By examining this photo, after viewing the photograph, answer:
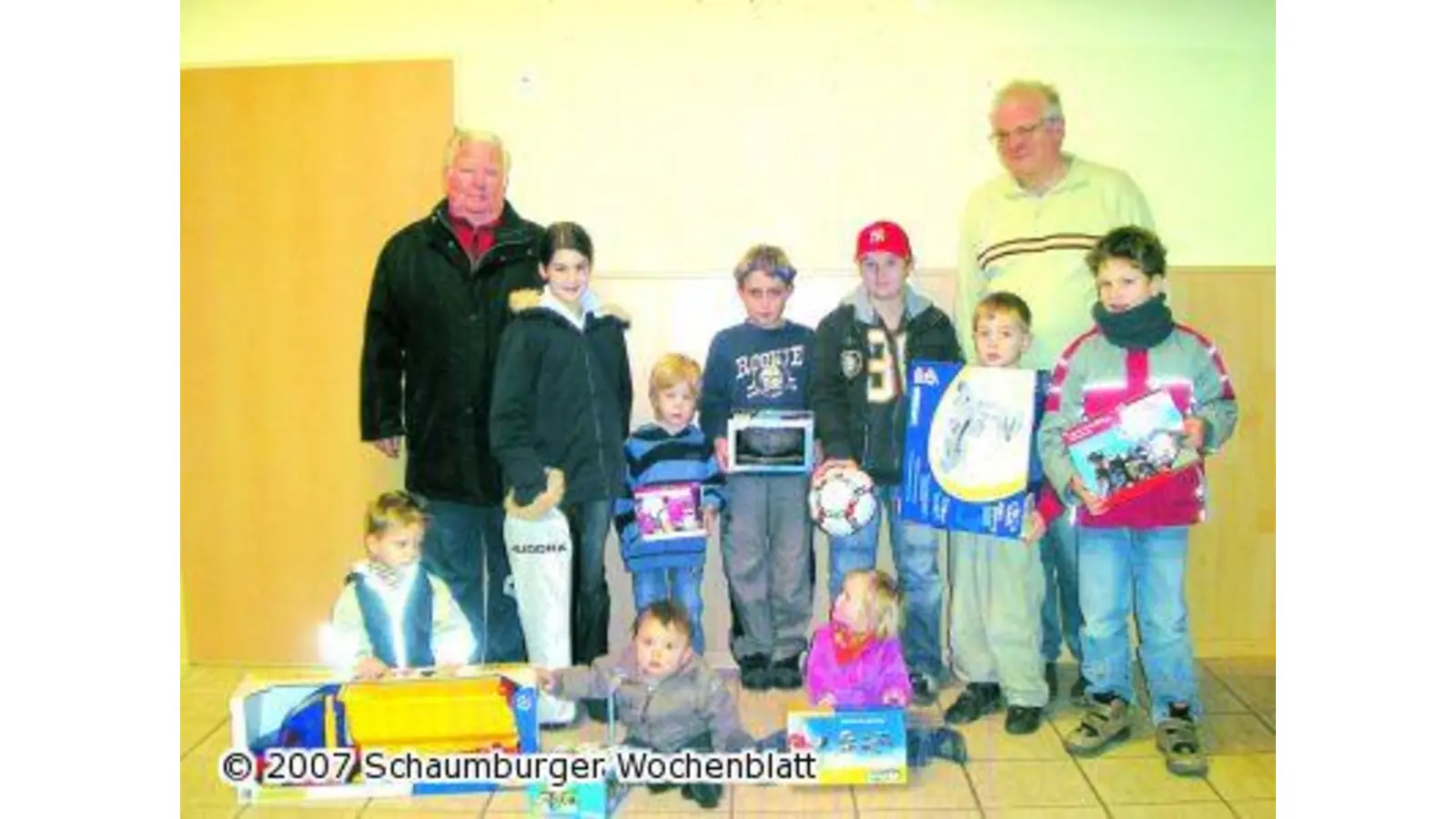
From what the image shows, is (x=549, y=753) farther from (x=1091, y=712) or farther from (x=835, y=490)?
(x=1091, y=712)

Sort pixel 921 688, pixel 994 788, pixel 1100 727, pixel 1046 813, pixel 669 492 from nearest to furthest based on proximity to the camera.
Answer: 1. pixel 1046 813
2. pixel 994 788
3. pixel 1100 727
4. pixel 669 492
5. pixel 921 688

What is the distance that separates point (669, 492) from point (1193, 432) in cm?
144

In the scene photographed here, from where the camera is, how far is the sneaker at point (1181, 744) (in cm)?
331

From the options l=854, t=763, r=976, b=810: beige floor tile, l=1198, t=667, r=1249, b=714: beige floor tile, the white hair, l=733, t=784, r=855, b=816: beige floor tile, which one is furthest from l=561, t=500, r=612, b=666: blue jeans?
l=1198, t=667, r=1249, b=714: beige floor tile

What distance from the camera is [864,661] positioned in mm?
3324

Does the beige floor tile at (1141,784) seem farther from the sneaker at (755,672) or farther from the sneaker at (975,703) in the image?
the sneaker at (755,672)

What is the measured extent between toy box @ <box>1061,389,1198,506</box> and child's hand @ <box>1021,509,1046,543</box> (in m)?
0.18

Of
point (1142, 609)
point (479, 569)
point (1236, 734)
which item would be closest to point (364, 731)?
point (479, 569)

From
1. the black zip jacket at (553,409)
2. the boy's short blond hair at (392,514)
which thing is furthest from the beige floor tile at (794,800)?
the boy's short blond hair at (392,514)

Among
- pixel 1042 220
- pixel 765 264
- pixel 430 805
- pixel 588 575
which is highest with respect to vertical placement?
pixel 1042 220

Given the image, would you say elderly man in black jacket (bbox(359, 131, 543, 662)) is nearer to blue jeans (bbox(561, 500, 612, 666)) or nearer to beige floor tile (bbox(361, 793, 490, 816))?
blue jeans (bbox(561, 500, 612, 666))

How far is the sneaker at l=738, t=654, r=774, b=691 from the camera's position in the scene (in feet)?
12.0

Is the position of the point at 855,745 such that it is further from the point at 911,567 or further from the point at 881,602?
the point at 911,567

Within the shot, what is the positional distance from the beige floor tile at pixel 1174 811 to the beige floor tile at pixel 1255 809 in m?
0.02
